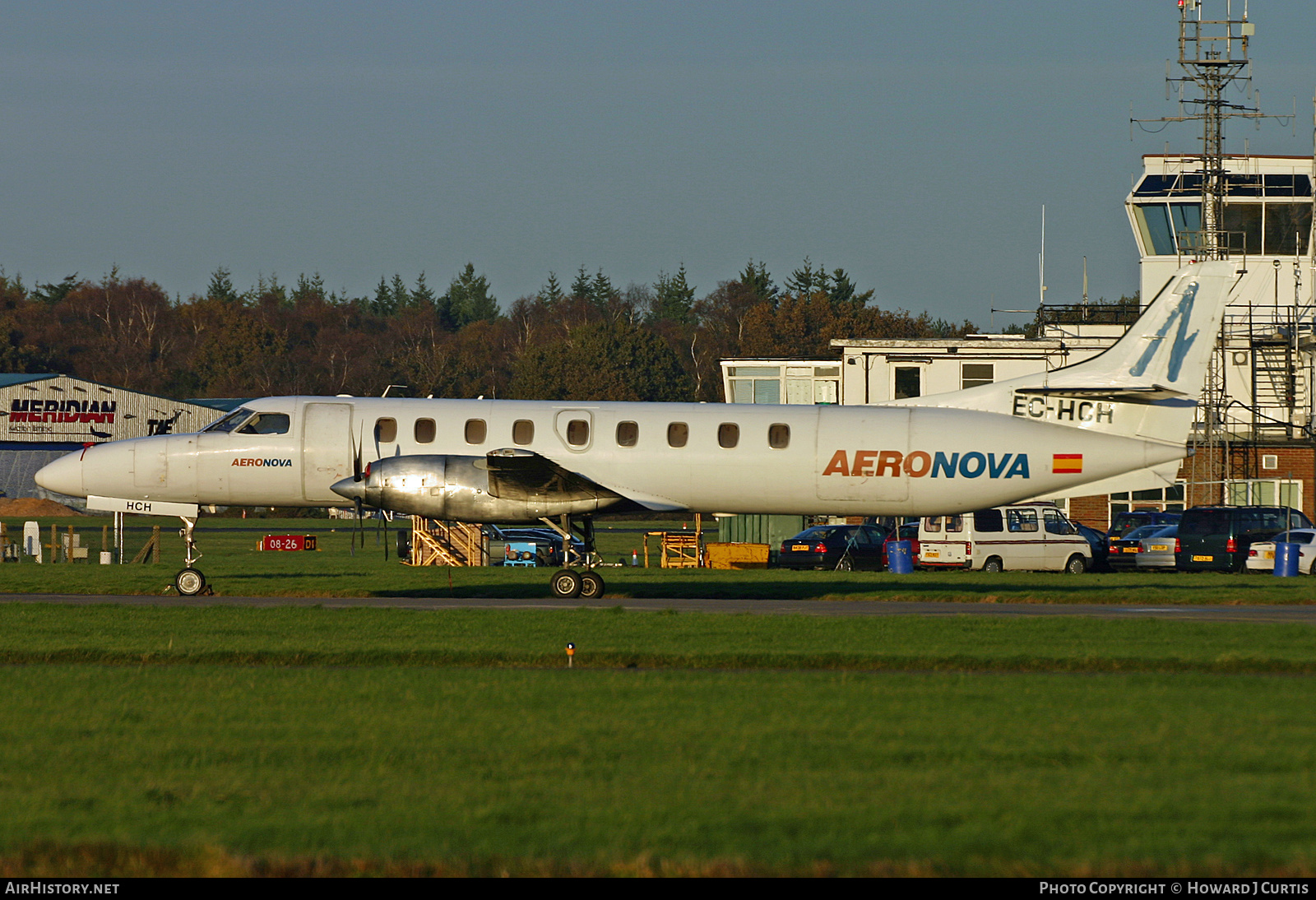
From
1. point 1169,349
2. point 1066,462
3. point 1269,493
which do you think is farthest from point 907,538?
point 1269,493

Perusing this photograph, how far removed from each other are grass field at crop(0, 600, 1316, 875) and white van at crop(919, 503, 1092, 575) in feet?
65.7

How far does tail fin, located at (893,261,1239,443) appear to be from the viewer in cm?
2552

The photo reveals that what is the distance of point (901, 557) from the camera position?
35.5 m

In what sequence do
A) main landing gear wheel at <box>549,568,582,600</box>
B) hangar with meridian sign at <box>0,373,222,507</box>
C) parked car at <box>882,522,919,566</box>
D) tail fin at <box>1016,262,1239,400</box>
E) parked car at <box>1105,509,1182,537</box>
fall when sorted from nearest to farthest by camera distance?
main landing gear wheel at <box>549,568,582,600</box> → tail fin at <box>1016,262,1239,400</box> → parked car at <box>882,522,919,566</box> → parked car at <box>1105,509,1182,537</box> → hangar with meridian sign at <box>0,373,222,507</box>

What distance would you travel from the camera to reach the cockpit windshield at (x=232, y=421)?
25.6 m

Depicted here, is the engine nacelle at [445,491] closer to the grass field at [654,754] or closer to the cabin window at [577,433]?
the cabin window at [577,433]

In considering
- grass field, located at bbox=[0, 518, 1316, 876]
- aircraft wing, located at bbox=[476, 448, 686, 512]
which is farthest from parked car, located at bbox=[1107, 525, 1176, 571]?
grass field, located at bbox=[0, 518, 1316, 876]

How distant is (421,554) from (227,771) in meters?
29.9

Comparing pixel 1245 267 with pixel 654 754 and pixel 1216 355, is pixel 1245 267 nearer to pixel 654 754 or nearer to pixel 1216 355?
pixel 1216 355

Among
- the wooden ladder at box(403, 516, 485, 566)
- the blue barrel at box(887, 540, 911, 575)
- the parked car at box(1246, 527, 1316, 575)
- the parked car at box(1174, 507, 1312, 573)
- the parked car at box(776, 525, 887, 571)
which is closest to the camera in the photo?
the parked car at box(1246, 527, 1316, 575)

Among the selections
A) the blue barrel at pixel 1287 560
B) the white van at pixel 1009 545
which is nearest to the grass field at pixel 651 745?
the blue barrel at pixel 1287 560

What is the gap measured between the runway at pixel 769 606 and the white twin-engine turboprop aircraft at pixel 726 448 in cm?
173

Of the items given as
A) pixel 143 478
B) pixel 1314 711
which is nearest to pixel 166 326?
pixel 143 478

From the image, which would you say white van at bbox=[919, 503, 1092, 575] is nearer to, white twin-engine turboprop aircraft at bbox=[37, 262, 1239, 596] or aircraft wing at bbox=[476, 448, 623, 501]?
white twin-engine turboprop aircraft at bbox=[37, 262, 1239, 596]
